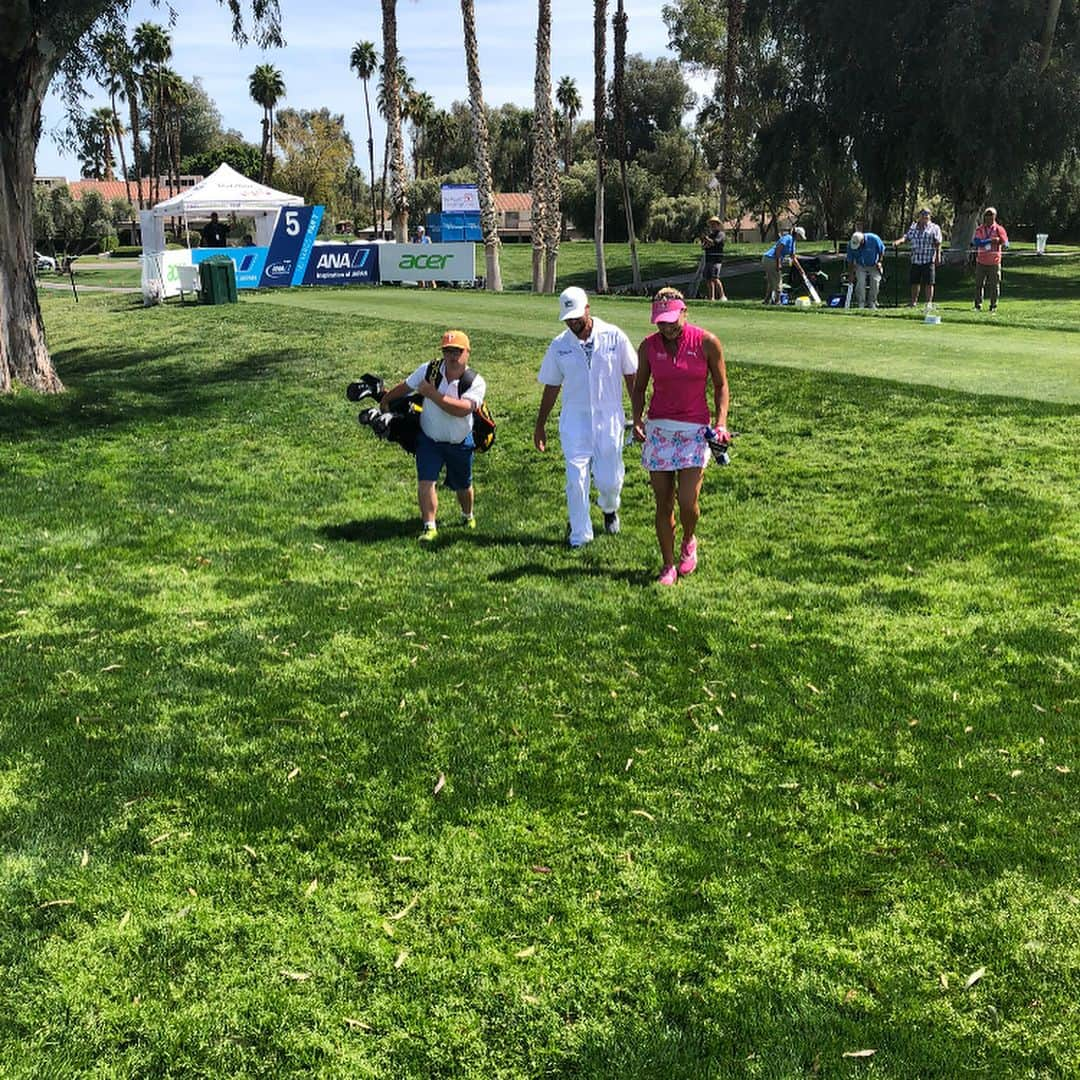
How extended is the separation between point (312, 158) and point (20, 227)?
6063 centimetres

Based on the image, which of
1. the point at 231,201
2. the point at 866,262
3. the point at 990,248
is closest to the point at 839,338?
the point at 990,248

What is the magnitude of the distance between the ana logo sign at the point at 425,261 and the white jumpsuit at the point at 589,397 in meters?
27.1

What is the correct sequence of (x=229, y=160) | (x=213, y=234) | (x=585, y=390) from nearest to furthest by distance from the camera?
(x=585, y=390) → (x=213, y=234) → (x=229, y=160)

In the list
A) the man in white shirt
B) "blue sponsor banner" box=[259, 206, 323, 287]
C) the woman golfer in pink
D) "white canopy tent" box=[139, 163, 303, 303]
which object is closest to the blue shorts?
the man in white shirt

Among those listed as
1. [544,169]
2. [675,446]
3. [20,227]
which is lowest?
[675,446]

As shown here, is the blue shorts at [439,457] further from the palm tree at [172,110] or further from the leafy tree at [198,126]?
the leafy tree at [198,126]

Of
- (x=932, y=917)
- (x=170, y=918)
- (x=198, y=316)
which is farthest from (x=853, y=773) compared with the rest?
(x=198, y=316)

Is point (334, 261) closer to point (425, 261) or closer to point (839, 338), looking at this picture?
point (425, 261)

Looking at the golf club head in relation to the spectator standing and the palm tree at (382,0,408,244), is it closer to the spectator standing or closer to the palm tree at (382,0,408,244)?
the spectator standing

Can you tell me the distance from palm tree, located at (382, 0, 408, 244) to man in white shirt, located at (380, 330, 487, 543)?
73.8 ft

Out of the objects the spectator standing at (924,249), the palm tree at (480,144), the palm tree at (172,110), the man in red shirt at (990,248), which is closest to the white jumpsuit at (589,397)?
the spectator standing at (924,249)

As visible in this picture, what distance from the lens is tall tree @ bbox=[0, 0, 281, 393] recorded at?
1207cm

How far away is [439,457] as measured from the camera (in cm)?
787

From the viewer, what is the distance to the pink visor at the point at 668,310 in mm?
6176
